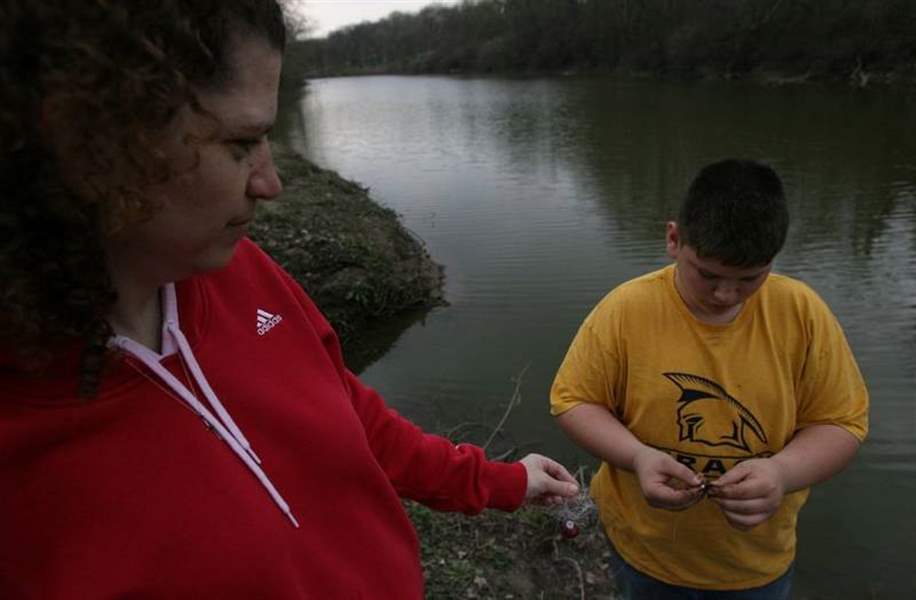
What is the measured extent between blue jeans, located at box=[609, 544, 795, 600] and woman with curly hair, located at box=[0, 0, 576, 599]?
1147 mm

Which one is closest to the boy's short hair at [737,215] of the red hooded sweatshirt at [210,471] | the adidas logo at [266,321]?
the red hooded sweatshirt at [210,471]

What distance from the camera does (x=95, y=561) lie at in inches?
36.2

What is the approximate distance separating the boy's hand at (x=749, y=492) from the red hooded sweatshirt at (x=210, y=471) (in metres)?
0.83

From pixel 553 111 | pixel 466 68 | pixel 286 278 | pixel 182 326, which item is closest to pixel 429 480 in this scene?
pixel 286 278

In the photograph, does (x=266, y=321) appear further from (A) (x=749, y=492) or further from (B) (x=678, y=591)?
(B) (x=678, y=591)

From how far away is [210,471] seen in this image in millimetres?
1029

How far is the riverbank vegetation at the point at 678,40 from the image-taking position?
3378cm

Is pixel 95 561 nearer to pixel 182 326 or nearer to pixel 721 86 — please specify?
pixel 182 326

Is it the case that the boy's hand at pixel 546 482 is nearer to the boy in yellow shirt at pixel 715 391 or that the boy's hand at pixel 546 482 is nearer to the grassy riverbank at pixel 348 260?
the boy in yellow shirt at pixel 715 391

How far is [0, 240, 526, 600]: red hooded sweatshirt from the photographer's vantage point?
0.91 meters

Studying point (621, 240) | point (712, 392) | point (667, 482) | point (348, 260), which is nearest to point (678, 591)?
point (667, 482)

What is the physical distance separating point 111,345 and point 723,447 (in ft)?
5.36

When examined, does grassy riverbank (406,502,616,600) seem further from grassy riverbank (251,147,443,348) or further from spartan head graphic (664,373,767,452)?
grassy riverbank (251,147,443,348)

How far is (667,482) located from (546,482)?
1.07ft
